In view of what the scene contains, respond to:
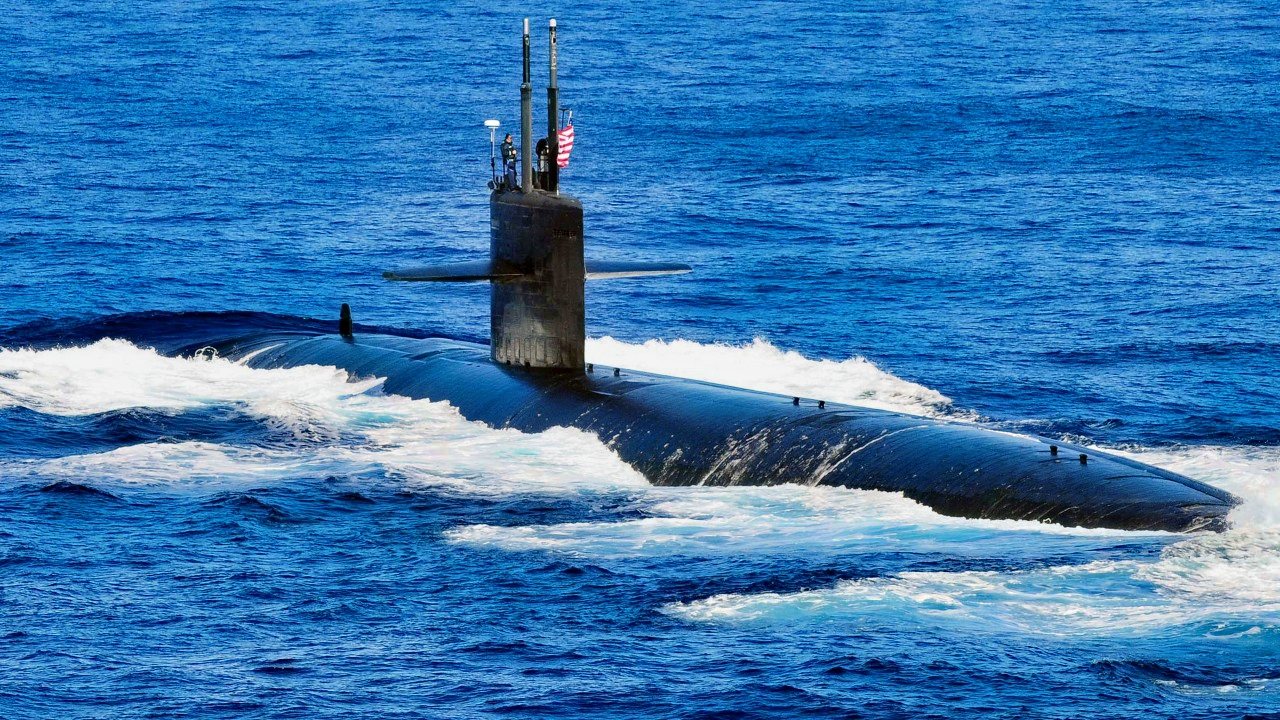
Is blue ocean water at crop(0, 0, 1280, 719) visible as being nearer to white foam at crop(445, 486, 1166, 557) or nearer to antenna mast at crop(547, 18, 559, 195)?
white foam at crop(445, 486, 1166, 557)

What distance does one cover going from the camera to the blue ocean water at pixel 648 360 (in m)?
19.1

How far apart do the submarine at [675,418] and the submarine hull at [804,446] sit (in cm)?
3

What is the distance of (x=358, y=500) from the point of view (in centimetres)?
2670

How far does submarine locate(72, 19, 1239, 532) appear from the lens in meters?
24.0

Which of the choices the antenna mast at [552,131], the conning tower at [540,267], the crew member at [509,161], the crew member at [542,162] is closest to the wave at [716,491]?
the conning tower at [540,267]

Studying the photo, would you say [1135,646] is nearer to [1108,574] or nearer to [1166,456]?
[1108,574]

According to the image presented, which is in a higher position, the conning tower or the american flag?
the american flag

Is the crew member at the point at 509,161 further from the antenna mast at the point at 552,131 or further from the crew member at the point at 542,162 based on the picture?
the antenna mast at the point at 552,131

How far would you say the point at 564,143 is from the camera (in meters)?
31.0

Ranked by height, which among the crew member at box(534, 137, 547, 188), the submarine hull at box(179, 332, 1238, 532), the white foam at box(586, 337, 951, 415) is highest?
the crew member at box(534, 137, 547, 188)

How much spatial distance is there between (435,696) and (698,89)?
62.2 m

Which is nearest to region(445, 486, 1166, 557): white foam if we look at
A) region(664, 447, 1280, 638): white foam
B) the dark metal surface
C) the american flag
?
region(664, 447, 1280, 638): white foam

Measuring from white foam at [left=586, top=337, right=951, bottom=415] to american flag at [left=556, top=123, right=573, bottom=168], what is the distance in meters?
6.66

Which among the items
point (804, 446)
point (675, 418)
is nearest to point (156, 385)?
point (675, 418)
